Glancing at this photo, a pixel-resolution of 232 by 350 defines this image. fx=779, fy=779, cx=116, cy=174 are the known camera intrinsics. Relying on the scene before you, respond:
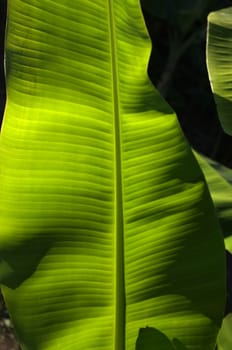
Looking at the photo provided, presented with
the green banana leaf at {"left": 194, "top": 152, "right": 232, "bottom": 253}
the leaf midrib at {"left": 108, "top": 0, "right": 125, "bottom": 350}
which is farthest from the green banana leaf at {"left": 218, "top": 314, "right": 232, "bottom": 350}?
the leaf midrib at {"left": 108, "top": 0, "right": 125, "bottom": 350}

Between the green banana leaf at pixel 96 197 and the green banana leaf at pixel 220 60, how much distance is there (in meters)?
0.25

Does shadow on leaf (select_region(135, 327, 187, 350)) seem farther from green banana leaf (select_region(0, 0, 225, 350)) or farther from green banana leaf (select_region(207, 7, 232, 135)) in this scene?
green banana leaf (select_region(207, 7, 232, 135))

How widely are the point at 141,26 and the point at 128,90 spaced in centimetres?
8

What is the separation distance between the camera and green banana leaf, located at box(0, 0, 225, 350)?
2.81ft

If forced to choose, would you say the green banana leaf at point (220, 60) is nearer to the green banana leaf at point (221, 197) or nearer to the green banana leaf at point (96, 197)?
the green banana leaf at point (221, 197)

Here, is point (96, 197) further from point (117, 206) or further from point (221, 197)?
point (221, 197)

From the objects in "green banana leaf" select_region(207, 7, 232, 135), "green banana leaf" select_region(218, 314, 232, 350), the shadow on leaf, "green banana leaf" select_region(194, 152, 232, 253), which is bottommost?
"green banana leaf" select_region(218, 314, 232, 350)

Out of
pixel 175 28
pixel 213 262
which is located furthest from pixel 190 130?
pixel 213 262

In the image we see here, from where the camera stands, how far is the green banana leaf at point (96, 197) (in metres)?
0.86

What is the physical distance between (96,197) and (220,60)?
1.38ft

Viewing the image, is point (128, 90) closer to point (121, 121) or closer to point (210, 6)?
point (121, 121)

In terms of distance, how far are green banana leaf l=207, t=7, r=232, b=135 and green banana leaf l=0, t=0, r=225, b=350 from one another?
25 centimetres

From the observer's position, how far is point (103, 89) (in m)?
0.89

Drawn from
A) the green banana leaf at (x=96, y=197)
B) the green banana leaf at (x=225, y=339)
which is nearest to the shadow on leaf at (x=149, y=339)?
the green banana leaf at (x=96, y=197)
